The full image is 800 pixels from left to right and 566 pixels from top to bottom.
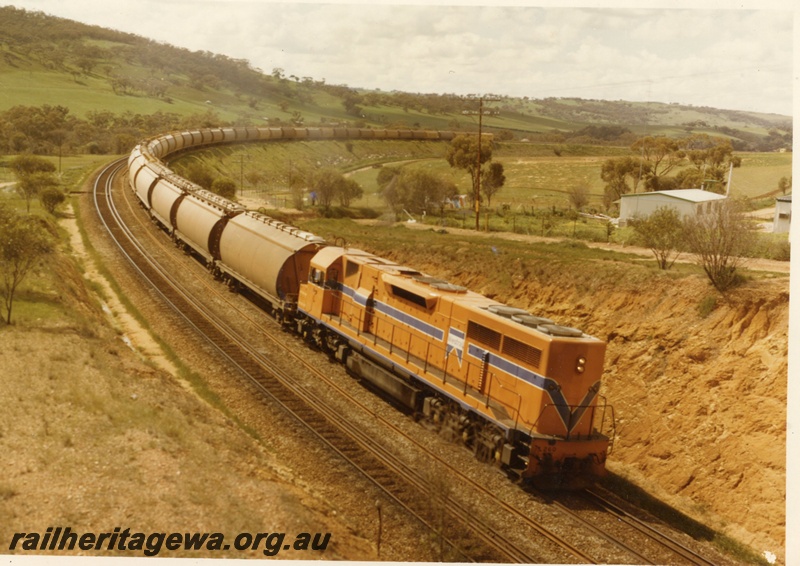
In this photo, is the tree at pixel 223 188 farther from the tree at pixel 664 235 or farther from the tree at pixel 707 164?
the tree at pixel 664 235

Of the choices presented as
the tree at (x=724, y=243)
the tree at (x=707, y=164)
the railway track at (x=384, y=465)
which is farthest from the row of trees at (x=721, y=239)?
the tree at (x=707, y=164)

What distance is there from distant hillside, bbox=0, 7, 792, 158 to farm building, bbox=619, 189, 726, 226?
42.8 m

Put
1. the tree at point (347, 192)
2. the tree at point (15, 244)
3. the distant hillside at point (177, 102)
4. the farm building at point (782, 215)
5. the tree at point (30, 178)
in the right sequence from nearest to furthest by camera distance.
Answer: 1. the tree at point (15, 244)
2. the farm building at point (782, 215)
3. the tree at point (30, 178)
4. the tree at point (347, 192)
5. the distant hillside at point (177, 102)

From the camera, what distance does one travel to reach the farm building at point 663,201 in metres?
32.9

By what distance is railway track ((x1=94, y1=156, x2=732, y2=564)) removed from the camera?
1293cm

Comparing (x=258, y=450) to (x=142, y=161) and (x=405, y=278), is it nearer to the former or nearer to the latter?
(x=405, y=278)

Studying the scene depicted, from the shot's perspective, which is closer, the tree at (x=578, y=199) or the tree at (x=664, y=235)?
the tree at (x=664, y=235)

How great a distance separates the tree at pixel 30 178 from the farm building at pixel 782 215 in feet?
131

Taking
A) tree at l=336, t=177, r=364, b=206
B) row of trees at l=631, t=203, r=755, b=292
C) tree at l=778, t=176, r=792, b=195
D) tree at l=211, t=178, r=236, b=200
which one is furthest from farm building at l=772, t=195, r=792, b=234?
tree at l=211, t=178, r=236, b=200

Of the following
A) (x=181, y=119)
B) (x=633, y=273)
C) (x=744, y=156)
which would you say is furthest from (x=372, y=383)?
(x=181, y=119)

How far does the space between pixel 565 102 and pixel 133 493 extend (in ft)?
423

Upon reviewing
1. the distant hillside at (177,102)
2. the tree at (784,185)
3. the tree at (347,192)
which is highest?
the distant hillside at (177,102)

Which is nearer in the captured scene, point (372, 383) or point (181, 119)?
point (372, 383)

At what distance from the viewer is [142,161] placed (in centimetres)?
5309
